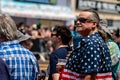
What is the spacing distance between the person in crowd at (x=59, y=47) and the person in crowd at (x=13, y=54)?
112 cm

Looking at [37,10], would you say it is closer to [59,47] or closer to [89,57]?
[59,47]

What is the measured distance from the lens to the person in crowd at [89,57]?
3.71 m

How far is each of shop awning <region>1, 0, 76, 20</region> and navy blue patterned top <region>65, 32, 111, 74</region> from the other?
22.7 meters

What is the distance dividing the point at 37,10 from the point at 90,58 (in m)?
25.4

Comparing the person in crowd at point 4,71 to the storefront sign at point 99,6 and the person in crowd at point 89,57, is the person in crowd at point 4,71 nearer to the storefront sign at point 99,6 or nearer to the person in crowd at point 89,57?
the person in crowd at point 89,57

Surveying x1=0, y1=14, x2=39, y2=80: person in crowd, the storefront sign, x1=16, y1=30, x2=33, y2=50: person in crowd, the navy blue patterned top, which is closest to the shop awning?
the storefront sign

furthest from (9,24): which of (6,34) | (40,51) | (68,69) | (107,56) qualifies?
(40,51)

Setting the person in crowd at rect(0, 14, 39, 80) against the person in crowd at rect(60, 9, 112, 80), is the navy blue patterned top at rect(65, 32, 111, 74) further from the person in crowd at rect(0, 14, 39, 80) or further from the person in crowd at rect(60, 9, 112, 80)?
the person in crowd at rect(0, 14, 39, 80)

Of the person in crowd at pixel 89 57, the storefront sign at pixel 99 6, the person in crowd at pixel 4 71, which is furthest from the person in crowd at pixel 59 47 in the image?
the storefront sign at pixel 99 6

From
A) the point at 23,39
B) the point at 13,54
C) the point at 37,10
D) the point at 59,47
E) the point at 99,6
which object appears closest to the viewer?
the point at 13,54

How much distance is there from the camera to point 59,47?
5.41m

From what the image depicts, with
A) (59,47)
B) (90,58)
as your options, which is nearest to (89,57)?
(90,58)

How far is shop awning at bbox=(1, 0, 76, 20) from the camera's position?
1060 inches

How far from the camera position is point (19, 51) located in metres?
3.92
